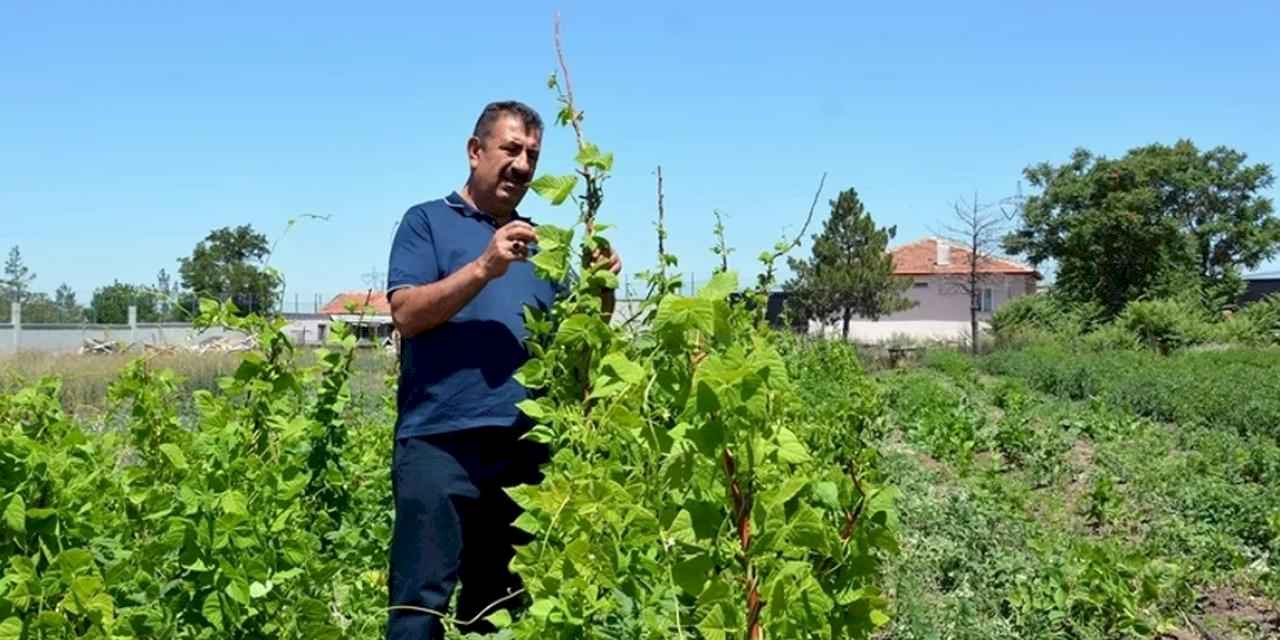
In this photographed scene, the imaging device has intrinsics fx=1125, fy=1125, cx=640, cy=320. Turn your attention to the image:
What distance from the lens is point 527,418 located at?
285 centimetres

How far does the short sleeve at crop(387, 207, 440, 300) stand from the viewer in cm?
278

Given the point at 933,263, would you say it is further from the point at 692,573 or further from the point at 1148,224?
the point at 692,573

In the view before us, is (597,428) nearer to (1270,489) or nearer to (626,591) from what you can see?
(626,591)

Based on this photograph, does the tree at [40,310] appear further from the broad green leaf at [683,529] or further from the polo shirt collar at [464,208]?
the broad green leaf at [683,529]

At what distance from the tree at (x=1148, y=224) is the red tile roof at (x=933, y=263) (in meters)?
5.85

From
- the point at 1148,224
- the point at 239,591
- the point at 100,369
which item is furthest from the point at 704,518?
the point at 1148,224

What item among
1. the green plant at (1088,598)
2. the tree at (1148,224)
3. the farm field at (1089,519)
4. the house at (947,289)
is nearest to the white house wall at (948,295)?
the house at (947,289)

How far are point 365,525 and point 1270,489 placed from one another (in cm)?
570

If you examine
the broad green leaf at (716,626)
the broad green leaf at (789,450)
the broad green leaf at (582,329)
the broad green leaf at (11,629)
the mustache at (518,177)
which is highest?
the mustache at (518,177)

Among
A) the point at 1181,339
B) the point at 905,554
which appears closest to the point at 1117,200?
the point at 1181,339

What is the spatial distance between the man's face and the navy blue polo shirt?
0.11 metres

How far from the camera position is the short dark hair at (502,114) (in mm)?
2850

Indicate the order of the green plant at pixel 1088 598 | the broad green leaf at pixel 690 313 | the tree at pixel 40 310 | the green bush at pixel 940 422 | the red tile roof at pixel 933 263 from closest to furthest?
the broad green leaf at pixel 690 313 → the green plant at pixel 1088 598 → the green bush at pixel 940 422 → the tree at pixel 40 310 → the red tile roof at pixel 933 263

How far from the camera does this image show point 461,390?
2777 mm
